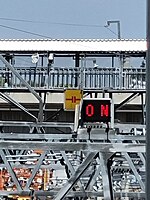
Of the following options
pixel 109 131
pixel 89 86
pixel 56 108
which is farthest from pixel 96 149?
pixel 56 108

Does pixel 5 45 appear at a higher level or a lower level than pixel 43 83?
higher

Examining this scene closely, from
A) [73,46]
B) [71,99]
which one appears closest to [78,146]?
[71,99]

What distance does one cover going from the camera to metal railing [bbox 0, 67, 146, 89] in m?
18.9

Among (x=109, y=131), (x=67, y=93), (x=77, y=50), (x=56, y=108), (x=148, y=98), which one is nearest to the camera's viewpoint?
(x=148, y=98)

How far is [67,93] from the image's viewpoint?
590 inches

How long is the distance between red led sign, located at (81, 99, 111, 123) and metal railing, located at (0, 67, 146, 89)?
1404 cm

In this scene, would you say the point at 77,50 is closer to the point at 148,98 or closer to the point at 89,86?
the point at 89,86

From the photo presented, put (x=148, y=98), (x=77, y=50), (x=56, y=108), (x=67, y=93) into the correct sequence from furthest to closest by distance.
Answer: (x=56, y=108) < (x=77, y=50) < (x=67, y=93) < (x=148, y=98)

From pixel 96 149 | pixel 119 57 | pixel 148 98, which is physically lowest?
pixel 96 149

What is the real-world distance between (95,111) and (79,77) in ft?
48.8

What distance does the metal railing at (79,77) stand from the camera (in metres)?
18.9

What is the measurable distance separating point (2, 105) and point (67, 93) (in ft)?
26.1

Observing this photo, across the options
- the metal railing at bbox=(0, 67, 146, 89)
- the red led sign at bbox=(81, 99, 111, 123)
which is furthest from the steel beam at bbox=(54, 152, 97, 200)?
the metal railing at bbox=(0, 67, 146, 89)

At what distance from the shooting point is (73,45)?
19016 mm
